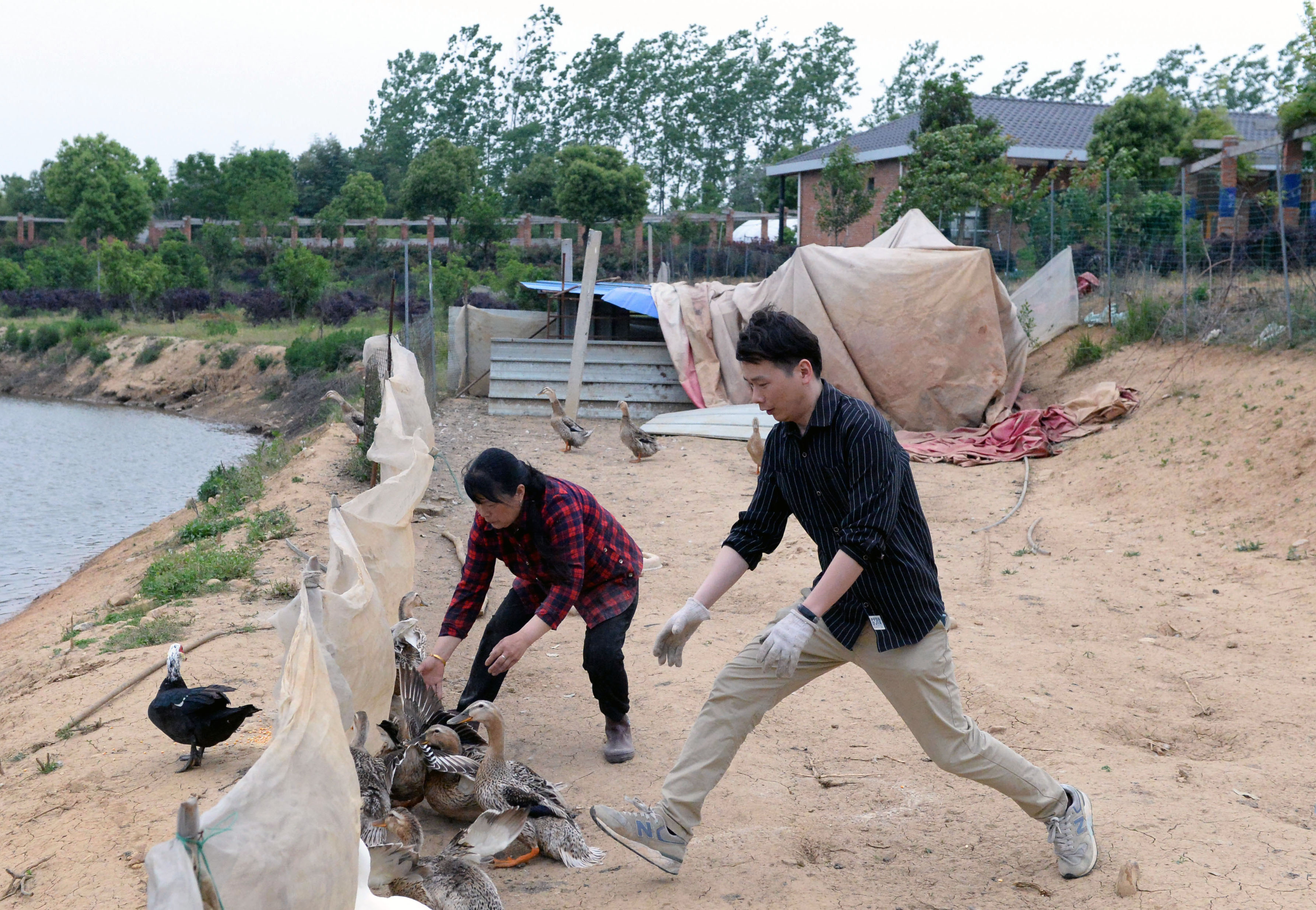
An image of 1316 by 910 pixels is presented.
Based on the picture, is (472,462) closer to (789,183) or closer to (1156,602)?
(1156,602)

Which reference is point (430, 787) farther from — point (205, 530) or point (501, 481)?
point (205, 530)

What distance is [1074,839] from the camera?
3.31m

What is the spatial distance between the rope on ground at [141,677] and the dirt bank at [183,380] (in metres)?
15.6

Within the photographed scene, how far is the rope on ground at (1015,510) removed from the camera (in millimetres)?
9195

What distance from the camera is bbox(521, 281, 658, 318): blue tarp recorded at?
17077 millimetres

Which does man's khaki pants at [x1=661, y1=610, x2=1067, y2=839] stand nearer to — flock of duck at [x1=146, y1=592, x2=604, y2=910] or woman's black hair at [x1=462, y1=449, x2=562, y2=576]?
flock of duck at [x1=146, y1=592, x2=604, y2=910]

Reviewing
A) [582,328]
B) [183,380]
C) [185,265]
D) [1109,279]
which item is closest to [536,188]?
[185,265]

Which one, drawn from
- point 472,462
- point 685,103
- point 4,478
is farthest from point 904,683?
point 685,103

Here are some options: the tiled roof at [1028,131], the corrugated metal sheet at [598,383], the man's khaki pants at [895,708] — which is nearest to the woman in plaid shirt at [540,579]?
the man's khaki pants at [895,708]

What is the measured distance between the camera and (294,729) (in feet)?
7.40

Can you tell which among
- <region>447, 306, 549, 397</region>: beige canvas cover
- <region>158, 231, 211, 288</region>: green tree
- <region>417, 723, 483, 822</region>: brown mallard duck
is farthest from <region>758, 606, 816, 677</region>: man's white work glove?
<region>158, 231, 211, 288</region>: green tree

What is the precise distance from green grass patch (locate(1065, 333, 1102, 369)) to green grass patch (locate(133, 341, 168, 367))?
2348 cm

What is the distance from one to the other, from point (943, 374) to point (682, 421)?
353 centimetres

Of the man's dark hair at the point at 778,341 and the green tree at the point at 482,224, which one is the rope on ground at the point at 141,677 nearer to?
the man's dark hair at the point at 778,341
